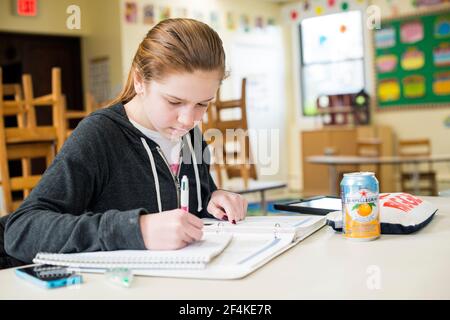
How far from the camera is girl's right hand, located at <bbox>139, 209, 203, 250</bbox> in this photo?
864mm

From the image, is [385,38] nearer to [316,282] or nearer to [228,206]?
[228,206]

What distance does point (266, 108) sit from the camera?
7.90 meters

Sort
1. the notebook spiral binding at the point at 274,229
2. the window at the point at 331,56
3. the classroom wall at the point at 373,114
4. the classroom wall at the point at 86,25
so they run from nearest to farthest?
the notebook spiral binding at the point at 274,229 < the classroom wall at the point at 86,25 < the classroom wall at the point at 373,114 < the window at the point at 331,56

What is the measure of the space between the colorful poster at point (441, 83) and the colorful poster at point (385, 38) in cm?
70

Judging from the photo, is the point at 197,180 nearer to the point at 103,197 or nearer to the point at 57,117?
the point at 103,197

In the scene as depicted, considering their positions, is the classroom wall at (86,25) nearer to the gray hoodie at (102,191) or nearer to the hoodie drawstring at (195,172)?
the hoodie drawstring at (195,172)

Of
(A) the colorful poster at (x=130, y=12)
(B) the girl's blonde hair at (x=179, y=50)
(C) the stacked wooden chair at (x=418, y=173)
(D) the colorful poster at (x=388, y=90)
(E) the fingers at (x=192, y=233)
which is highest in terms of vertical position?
(A) the colorful poster at (x=130, y=12)

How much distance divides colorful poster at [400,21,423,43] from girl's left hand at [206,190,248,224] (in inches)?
247

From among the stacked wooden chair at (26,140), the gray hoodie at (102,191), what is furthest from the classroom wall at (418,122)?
the gray hoodie at (102,191)

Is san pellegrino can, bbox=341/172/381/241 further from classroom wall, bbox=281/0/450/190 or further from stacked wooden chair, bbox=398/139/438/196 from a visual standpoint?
classroom wall, bbox=281/0/450/190

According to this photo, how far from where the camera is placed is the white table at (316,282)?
671mm
